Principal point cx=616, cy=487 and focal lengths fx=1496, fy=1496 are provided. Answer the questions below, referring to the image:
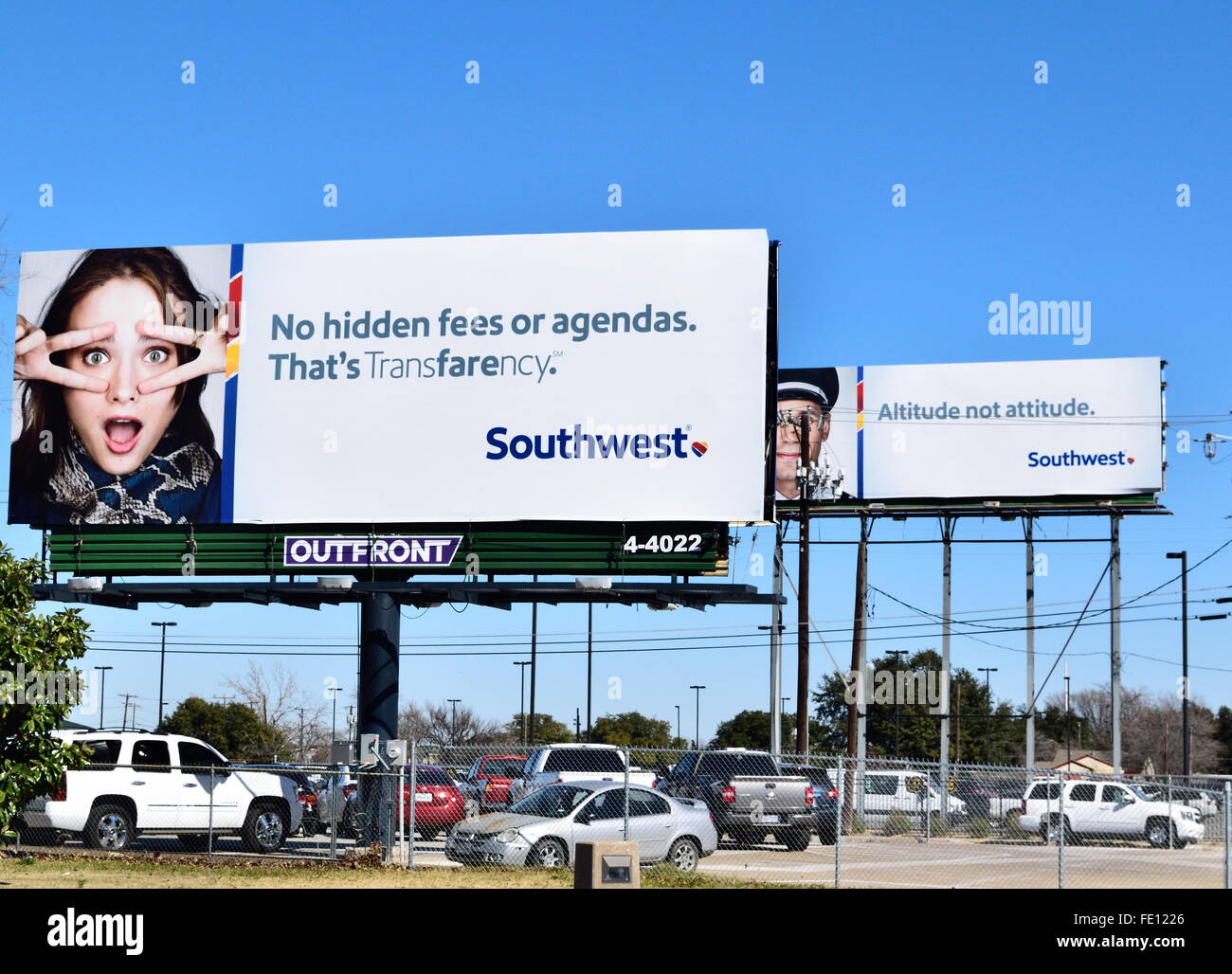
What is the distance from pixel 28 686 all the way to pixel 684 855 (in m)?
9.01

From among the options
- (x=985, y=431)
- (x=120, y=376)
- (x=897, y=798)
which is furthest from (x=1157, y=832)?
(x=120, y=376)

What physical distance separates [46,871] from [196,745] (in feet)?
14.6

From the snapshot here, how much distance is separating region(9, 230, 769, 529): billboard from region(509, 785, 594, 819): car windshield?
5.14 metres

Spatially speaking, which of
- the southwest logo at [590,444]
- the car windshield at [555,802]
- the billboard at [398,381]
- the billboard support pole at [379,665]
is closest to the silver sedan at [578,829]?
the car windshield at [555,802]

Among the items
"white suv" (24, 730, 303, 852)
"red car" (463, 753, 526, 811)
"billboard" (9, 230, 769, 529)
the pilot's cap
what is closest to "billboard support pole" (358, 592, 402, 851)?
"billboard" (9, 230, 769, 529)

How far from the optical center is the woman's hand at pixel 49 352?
26.5 metres

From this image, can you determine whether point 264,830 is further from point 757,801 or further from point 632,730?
point 632,730

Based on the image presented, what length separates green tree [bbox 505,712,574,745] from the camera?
291ft

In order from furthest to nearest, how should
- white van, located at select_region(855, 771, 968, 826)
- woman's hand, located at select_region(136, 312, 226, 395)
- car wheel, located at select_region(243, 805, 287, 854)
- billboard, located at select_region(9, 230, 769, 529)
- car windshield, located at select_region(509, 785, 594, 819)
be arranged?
white van, located at select_region(855, 771, 968, 826) → woman's hand, located at select_region(136, 312, 226, 395) → billboard, located at select_region(9, 230, 769, 529) → car wheel, located at select_region(243, 805, 287, 854) → car windshield, located at select_region(509, 785, 594, 819)

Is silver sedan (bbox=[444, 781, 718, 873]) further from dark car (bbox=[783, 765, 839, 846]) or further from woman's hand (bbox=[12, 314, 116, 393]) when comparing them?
woman's hand (bbox=[12, 314, 116, 393])

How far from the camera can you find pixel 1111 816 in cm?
3250

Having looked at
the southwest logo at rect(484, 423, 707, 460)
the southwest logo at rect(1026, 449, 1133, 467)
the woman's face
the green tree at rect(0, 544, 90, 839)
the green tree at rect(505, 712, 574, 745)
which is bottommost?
the green tree at rect(505, 712, 574, 745)

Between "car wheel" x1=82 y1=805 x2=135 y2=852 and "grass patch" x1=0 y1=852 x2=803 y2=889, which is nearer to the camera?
"grass patch" x1=0 y1=852 x2=803 y2=889

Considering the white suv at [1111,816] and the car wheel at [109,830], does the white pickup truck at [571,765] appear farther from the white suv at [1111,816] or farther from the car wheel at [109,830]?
the white suv at [1111,816]
